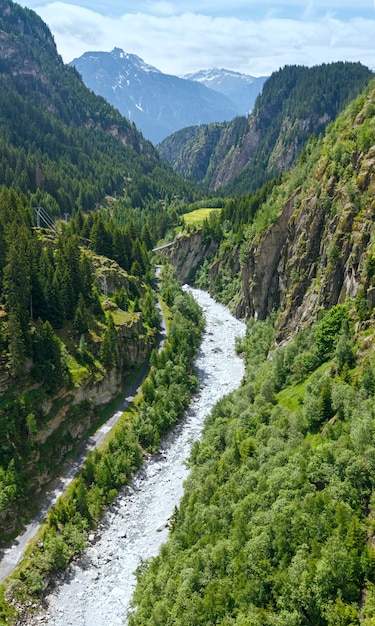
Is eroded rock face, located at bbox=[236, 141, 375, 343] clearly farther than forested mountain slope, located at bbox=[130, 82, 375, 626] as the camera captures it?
Yes

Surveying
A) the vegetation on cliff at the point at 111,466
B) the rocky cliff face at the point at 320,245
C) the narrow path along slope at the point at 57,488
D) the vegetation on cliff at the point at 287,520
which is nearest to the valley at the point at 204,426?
the vegetation on cliff at the point at 287,520

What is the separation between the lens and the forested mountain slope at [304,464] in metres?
28.2

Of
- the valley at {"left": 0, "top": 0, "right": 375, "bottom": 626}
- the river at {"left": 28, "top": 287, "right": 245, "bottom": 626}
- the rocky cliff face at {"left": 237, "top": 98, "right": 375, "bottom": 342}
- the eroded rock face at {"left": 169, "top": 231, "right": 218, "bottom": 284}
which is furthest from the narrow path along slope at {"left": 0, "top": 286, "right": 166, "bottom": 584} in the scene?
the eroded rock face at {"left": 169, "top": 231, "right": 218, "bottom": 284}

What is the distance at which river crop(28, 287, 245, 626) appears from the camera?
139 ft

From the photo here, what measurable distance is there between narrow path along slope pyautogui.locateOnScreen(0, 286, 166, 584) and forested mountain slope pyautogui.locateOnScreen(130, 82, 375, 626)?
1372cm

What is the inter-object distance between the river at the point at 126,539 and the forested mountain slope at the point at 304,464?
10.6 ft

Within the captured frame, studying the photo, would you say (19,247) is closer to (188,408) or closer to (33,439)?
(33,439)

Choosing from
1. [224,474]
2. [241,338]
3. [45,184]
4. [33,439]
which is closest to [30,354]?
[33,439]

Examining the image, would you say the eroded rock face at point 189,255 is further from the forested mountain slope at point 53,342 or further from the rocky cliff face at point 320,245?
the rocky cliff face at point 320,245

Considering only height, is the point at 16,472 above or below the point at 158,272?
below

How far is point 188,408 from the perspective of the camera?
75.4m

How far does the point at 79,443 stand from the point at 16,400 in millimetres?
11309

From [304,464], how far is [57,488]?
33.8 metres

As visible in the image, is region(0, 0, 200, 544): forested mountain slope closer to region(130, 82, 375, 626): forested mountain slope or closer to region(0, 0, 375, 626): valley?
region(0, 0, 375, 626): valley
